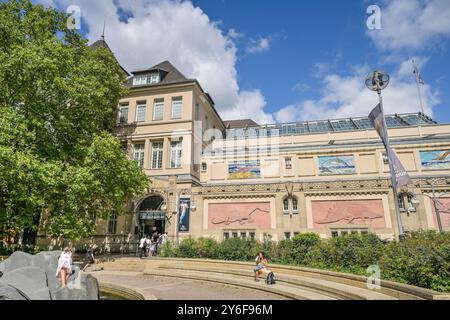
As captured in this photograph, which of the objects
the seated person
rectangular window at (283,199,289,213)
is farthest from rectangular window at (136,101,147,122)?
the seated person

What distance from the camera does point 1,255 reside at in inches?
770

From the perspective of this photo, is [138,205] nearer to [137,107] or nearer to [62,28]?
[137,107]

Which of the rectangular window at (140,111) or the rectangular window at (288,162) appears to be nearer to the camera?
the rectangular window at (288,162)

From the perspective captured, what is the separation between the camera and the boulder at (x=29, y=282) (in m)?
8.90

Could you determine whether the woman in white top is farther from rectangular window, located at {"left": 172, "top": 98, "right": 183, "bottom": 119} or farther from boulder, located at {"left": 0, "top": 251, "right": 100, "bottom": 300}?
rectangular window, located at {"left": 172, "top": 98, "right": 183, "bottom": 119}

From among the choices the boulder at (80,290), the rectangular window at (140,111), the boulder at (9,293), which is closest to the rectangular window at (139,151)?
the rectangular window at (140,111)

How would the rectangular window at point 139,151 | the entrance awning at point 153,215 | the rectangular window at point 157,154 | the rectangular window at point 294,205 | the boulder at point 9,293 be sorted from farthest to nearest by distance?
the rectangular window at point 139,151
the rectangular window at point 157,154
the entrance awning at point 153,215
the rectangular window at point 294,205
the boulder at point 9,293

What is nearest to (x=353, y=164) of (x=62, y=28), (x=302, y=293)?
(x=302, y=293)

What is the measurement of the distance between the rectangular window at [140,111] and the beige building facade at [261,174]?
144 millimetres

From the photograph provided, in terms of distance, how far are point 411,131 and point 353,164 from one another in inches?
368

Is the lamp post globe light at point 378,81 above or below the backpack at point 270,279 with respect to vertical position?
above

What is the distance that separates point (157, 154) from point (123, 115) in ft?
23.5

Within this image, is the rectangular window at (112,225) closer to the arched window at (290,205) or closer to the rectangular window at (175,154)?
the rectangular window at (175,154)

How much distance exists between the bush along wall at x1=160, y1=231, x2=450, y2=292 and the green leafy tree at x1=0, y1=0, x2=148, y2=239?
6.63 m
